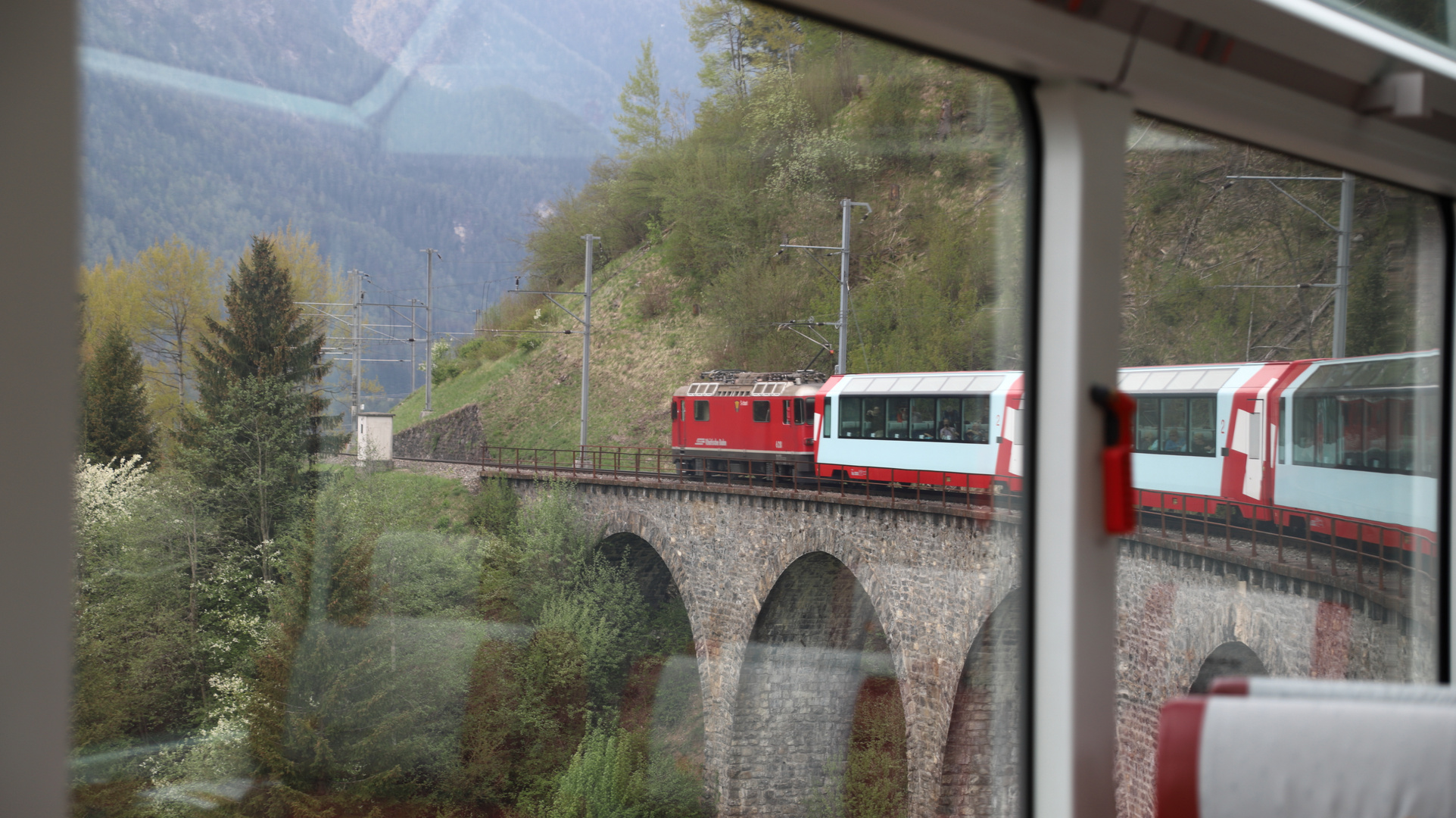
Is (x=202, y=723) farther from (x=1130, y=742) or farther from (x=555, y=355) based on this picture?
(x=555, y=355)

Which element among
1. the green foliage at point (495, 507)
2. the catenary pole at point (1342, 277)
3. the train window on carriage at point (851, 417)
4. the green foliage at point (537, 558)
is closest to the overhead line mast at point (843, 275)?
the catenary pole at point (1342, 277)

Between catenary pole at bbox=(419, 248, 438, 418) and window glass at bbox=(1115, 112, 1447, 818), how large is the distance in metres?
3.55

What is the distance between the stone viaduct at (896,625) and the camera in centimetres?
322

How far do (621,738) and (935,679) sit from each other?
466cm

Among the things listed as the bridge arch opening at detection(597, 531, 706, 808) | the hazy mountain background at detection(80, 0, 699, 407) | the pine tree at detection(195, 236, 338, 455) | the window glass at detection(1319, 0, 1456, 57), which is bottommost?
the bridge arch opening at detection(597, 531, 706, 808)

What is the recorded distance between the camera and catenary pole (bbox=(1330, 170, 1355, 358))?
2.09m

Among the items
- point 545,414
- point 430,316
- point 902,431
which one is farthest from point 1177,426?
point 545,414

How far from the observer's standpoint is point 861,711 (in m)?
8.87

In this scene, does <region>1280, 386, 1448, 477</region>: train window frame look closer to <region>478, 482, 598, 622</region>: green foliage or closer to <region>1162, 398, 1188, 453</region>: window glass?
<region>1162, 398, 1188, 453</region>: window glass

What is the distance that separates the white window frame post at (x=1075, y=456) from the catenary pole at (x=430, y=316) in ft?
12.8

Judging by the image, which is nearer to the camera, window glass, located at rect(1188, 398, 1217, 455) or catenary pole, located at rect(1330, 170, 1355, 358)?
catenary pole, located at rect(1330, 170, 1355, 358)

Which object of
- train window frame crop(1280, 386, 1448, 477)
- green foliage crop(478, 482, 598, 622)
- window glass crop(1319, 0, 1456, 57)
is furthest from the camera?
green foliage crop(478, 482, 598, 622)

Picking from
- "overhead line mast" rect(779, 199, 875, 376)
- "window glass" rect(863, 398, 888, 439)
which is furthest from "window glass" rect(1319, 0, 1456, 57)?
"window glass" rect(863, 398, 888, 439)

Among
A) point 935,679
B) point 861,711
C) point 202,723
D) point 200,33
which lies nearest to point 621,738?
point 861,711
